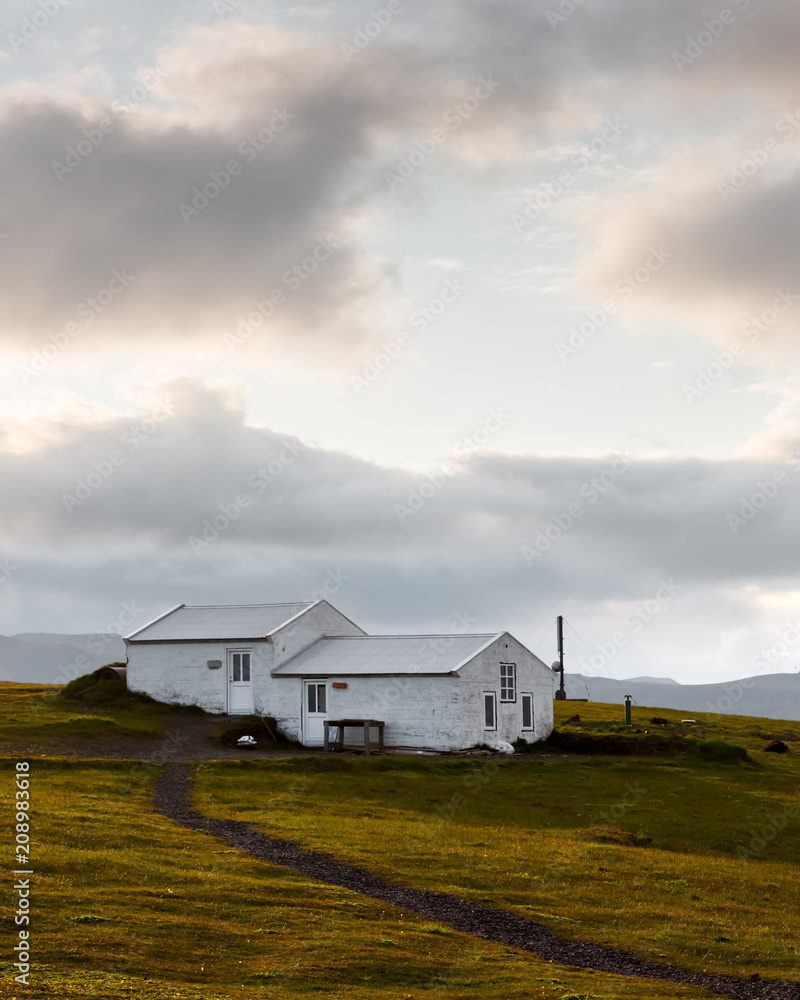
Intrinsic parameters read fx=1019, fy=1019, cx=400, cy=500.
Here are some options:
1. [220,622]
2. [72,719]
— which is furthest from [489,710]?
[72,719]

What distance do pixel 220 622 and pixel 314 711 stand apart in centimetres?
966

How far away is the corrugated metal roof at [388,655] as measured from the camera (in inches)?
1996

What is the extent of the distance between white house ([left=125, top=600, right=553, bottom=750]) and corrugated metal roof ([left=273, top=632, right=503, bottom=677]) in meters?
0.06

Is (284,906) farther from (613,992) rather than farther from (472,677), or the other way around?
(472,677)

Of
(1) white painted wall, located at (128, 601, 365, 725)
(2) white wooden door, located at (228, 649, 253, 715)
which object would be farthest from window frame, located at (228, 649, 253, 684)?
(1) white painted wall, located at (128, 601, 365, 725)

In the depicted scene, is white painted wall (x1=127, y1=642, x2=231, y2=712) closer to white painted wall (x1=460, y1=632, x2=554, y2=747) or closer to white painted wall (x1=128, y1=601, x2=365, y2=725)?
white painted wall (x1=128, y1=601, x2=365, y2=725)

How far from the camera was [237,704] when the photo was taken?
55562 mm

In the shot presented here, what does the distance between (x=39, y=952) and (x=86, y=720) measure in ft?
118

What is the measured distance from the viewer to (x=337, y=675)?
5222 centimetres

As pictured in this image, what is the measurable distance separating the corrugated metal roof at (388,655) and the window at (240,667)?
6.91 ft

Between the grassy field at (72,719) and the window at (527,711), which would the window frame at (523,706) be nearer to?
the window at (527,711)

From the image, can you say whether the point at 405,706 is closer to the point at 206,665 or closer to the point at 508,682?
the point at 508,682

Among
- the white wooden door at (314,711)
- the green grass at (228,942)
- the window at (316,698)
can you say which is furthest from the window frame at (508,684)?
the green grass at (228,942)

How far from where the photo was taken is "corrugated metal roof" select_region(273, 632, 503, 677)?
5069 centimetres
